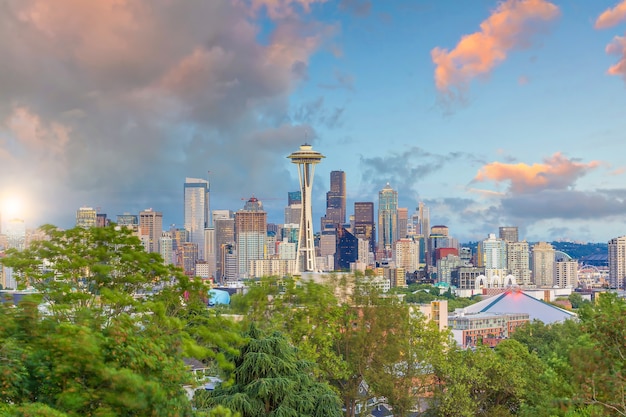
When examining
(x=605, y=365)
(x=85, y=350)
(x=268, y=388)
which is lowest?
(x=268, y=388)

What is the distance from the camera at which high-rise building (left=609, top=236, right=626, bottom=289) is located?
618 ft

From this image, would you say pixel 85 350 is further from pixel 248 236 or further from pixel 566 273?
pixel 566 273

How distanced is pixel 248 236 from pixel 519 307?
11306 cm

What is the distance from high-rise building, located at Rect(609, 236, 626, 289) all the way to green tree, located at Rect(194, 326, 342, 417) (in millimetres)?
184975

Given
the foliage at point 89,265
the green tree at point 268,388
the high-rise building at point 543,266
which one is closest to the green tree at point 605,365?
the green tree at point 268,388

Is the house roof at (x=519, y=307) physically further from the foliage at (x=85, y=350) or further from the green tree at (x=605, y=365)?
the foliage at (x=85, y=350)

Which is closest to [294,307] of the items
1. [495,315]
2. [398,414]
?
[398,414]

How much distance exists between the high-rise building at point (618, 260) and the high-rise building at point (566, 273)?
8.50 meters

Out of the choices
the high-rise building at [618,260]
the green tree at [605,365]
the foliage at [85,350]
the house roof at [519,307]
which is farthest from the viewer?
the high-rise building at [618,260]

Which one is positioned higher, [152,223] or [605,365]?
[152,223]

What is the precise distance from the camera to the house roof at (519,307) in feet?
263

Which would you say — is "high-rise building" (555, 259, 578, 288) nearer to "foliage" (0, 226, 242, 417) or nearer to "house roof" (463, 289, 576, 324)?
"house roof" (463, 289, 576, 324)

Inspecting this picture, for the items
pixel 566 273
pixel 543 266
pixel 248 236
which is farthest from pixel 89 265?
pixel 543 266

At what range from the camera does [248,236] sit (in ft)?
626
